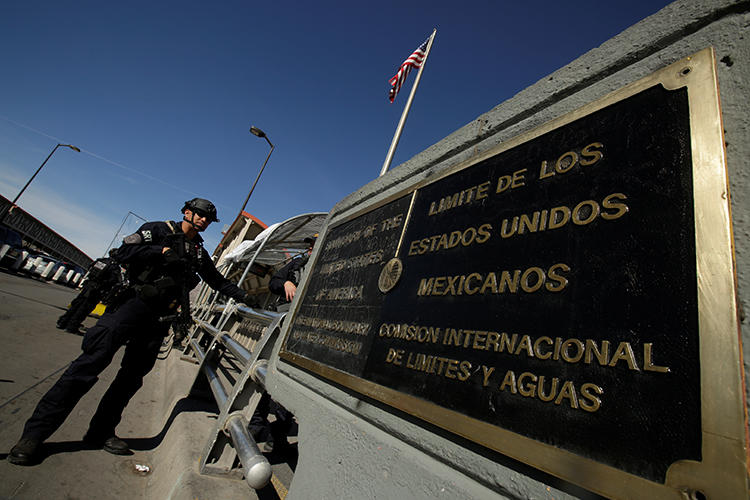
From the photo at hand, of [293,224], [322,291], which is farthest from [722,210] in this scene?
[293,224]

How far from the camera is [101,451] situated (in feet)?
8.07

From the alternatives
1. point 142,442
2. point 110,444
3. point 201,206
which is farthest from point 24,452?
point 201,206

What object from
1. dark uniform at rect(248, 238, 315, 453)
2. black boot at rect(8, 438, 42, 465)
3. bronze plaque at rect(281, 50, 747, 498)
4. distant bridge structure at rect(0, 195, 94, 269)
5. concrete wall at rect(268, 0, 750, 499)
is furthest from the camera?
distant bridge structure at rect(0, 195, 94, 269)

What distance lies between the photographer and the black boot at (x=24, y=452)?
1.98 metres

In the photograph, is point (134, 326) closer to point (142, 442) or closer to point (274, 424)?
point (142, 442)

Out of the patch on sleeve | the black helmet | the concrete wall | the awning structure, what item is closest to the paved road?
the concrete wall

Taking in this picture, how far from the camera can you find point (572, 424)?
72 cm

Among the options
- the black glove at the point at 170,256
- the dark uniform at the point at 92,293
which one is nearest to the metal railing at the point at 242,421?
the black glove at the point at 170,256

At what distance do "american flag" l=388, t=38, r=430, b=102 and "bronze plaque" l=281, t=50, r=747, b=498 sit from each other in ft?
21.7

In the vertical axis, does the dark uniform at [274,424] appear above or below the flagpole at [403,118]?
below

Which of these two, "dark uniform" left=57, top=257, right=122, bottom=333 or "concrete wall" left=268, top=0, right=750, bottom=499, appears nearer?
"concrete wall" left=268, top=0, right=750, bottom=499

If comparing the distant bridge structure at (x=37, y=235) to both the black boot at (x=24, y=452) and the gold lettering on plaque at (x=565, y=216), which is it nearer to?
the black boot at (x=24, y=452)

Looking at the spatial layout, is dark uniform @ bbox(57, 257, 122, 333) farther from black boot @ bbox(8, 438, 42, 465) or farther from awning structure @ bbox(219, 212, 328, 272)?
black boot @ bbox(8, 438, 42, 465)

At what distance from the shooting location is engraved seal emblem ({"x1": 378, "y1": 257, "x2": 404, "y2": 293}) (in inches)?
57.3
